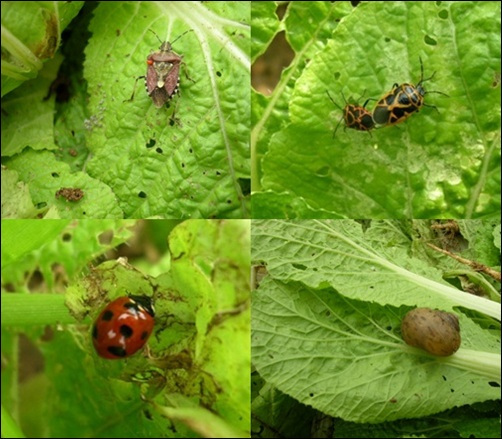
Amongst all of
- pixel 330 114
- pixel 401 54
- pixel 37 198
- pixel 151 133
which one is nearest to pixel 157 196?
pixel 151 133

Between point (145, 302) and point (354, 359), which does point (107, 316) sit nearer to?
point (145, 302)

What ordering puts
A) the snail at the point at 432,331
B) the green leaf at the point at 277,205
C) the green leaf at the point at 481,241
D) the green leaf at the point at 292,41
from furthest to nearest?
the green leaf at the point at 292,41 → the green leaf at the point at 277,205 → the green leaf at the point at 481,241 → the snail at the point at 432,331

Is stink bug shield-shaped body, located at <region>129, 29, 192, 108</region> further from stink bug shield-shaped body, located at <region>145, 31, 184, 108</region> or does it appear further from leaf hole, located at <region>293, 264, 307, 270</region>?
leaf hole, located at <region>293, 264, 307, 270</region>

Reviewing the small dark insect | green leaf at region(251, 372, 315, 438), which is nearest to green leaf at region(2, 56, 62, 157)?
the small dark insect

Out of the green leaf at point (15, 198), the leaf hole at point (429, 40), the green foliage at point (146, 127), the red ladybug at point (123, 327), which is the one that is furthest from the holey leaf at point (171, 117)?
the leaf hole at point (429, 40)

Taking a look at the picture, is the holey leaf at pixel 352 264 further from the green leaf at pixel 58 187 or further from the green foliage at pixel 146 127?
the green leaf at pixel 58 187
